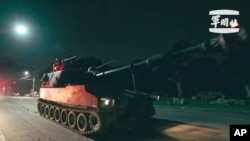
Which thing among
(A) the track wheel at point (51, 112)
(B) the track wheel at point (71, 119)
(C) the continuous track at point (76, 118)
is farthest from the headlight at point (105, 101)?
(A) the track wheel at point (51, 112)

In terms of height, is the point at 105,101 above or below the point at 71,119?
above

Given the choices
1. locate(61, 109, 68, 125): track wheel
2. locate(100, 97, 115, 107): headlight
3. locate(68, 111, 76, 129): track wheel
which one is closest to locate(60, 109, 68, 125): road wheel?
locate(61, 109, 68, 125): track wheel

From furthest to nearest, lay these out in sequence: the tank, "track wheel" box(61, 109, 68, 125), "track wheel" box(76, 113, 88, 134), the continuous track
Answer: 1. "track wheel" box(61, 109, 68, 125)
2. "track wheel" box(76, 113, 88, 134)
3. the continuous track
4. the tank

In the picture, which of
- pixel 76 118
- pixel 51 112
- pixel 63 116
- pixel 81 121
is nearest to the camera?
pixel 81 121

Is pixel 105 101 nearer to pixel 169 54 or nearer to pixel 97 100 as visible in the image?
pixel 97 100

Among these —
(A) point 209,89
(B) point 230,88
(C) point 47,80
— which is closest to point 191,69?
(A) point 209,89

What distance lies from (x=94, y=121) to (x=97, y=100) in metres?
1.20

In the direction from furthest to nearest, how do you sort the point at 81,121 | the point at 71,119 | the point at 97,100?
the point at 71,119, the point at 81,121, the point at 97,100

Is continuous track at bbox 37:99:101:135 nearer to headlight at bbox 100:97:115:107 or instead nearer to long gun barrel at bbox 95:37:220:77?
headlight at bbox 100:97:115:107

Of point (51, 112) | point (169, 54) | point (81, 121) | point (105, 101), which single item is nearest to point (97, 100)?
point (105, 101)

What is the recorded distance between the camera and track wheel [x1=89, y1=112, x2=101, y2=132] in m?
12.6

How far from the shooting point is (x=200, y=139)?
11680 mm

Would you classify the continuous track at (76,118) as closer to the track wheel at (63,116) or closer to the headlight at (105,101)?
the track wheel at (63,116)

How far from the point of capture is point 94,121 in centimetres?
1331
